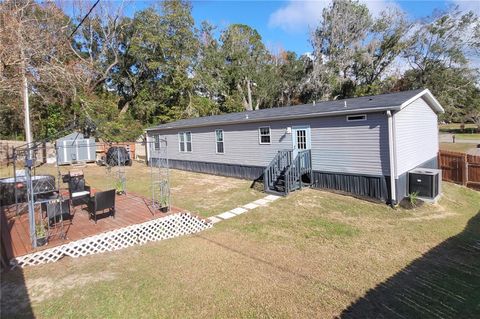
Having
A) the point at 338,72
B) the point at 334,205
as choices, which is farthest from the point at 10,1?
the point at 338,72

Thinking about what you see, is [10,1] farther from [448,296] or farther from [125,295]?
[448,296]

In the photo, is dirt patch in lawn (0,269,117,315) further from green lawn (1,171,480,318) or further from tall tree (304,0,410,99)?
tall tree (304,0,410,99)

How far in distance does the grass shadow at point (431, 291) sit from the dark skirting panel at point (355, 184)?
3.21 m

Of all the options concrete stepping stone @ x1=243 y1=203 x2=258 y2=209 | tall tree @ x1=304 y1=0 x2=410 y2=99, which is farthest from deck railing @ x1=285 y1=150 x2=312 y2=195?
tall tree @ x1=304 y1=0 x2=410 y2=99

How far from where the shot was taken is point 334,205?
923 cm

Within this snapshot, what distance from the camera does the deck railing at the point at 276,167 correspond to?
11.1 meters

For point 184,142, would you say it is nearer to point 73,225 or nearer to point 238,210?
point 238,210

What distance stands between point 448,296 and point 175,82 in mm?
26447

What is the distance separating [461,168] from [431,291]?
10.4 metres

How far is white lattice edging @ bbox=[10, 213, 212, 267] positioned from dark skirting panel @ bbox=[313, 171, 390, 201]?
510 centimetres

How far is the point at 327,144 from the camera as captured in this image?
10625mm

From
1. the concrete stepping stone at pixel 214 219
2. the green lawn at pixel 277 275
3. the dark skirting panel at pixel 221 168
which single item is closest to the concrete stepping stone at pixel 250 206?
the green lawn at pixel 277 275

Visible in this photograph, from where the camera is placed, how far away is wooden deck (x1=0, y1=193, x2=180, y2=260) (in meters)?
5.69

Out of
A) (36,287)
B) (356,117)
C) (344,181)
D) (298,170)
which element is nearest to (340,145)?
(356,117)
